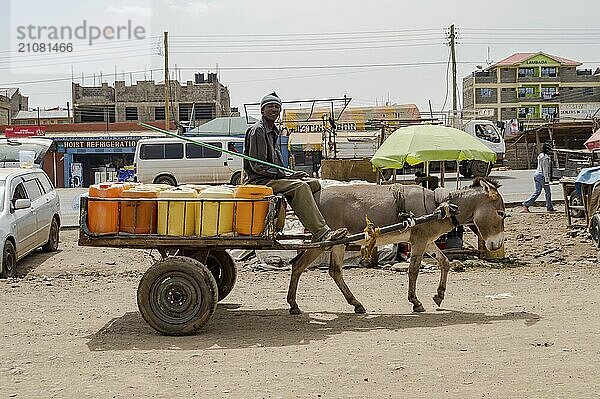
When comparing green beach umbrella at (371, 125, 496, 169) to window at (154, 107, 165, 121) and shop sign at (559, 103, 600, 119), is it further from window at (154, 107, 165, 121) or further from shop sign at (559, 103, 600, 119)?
shop sign at (559, 103, 600, 119)

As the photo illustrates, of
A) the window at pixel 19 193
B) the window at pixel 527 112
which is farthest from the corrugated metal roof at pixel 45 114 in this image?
the window at pixel 19 193

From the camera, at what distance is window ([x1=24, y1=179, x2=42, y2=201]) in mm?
14078

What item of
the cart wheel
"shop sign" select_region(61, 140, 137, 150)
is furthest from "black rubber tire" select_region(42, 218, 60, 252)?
"shop sign" select_region(61, 140, 137, 150)

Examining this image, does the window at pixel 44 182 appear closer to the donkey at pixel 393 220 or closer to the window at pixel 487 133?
the donkey at pixel 393 220

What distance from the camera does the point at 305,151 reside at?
42531mm

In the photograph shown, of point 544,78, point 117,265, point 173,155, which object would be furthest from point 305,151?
point 544,78

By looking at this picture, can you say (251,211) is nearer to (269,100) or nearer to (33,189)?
(269,100)

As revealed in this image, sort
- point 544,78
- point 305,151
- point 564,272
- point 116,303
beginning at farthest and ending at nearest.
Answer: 1. point 544,78
2. point 305,151
3. point 564,272
4. point 116,303

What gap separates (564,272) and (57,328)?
8160 millimetres

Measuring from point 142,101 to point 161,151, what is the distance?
35734 mm

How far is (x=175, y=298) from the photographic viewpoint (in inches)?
313

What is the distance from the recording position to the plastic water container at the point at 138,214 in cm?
792

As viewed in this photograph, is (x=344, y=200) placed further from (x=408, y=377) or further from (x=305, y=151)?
(x=305, y=151)

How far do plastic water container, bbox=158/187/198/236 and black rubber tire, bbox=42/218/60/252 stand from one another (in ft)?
26.3
